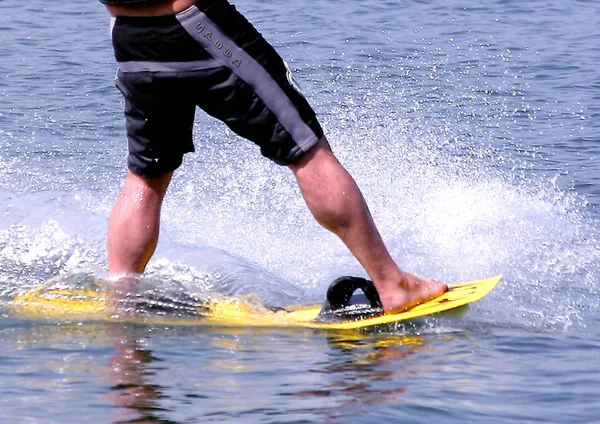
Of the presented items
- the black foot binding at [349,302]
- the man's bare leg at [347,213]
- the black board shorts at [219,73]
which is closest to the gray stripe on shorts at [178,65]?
the black board shorts at [219,73]

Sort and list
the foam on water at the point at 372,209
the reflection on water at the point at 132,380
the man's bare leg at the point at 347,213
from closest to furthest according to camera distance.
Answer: the reflection on water at the point at 132,380 < the man's bare leg at the point at 347,213 < the foam on water at the point at 372,209

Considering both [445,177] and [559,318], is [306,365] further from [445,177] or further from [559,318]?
[445,177]

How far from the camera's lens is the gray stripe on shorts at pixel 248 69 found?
13.4 ft

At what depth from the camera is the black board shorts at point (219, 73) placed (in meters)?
4.09

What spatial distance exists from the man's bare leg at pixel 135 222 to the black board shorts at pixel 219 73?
1.21 feet

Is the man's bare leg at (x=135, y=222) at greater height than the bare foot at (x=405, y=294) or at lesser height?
greater

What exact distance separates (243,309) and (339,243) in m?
1.18

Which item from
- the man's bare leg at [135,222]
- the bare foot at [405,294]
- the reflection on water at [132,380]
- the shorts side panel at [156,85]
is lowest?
the reflection on water at [132,380]

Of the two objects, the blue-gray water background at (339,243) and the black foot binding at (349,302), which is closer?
the blue-gray water background at (339,243)

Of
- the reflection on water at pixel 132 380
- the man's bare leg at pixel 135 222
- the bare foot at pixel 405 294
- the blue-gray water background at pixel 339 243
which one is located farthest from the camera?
the man's bare leg at pixel 135 222

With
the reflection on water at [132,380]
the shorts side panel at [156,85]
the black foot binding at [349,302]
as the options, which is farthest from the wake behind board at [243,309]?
the shorts side panel at [156,85]

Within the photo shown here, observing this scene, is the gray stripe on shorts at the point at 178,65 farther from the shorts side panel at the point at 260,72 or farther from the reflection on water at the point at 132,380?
the reflection on water at the point at 132,380

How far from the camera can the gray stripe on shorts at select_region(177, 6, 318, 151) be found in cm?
407

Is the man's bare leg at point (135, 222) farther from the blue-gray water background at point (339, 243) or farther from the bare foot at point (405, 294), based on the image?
the bare foot at point (405, 294)
